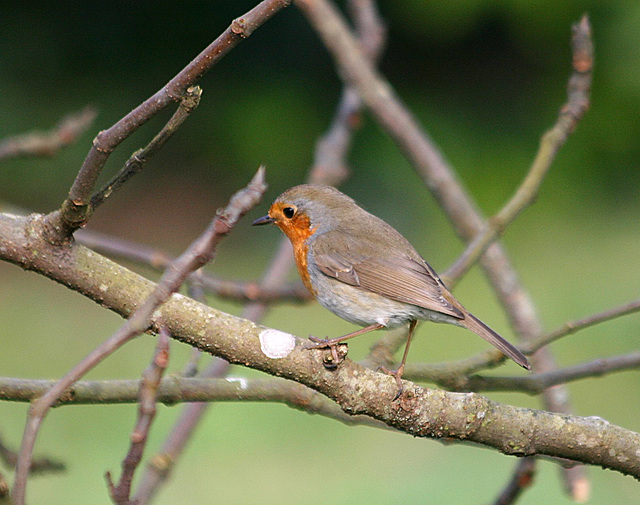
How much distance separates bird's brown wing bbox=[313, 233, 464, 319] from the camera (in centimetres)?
227

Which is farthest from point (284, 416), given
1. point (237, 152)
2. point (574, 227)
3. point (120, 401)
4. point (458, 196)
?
point (574, 227)

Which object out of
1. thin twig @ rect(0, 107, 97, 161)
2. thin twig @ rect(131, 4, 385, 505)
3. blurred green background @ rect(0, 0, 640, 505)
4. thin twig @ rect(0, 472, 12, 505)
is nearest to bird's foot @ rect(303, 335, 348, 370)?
thin twig @ rect(0, 472, 12, 505)

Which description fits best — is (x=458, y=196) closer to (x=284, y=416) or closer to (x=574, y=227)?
(x=284, y=416)

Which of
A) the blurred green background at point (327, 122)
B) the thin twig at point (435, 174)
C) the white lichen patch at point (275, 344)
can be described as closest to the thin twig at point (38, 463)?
the white lichen patch at point (275, 344)

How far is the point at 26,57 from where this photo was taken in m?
8.05

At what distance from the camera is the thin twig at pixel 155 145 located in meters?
1.14

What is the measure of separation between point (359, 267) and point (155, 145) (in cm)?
130

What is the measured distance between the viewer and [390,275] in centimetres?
241

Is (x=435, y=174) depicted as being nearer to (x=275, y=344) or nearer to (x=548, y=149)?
(x=548, y=149)

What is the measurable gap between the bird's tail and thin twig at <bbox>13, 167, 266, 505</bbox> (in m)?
1.18

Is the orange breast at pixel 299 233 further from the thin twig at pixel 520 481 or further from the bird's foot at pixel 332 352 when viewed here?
the bird's foot at pixel 332 352

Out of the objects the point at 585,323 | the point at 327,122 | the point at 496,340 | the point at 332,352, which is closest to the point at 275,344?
the point at 332,352

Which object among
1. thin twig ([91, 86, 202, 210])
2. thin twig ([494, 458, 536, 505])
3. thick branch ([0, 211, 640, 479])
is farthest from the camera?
thin twig ([494, 458, 536, 505])

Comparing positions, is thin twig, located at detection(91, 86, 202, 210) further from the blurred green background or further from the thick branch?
the blurred green background
